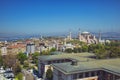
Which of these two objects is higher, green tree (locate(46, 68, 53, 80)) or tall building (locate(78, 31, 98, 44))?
tall building (locate(78, 31, 98, 44))

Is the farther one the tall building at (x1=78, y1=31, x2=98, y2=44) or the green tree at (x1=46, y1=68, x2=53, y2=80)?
the tall building at (x1=78, y1=31, x2=98, y2=44)

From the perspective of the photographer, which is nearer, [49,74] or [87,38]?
[49,74]

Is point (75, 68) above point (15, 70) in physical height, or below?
above

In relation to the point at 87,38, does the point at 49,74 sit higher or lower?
lower

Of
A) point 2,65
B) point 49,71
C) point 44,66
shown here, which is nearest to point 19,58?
point 2,65

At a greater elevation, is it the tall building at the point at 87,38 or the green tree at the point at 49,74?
the tall building at the point at 87,38

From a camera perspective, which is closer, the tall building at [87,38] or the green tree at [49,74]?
the green tree at [49,74]

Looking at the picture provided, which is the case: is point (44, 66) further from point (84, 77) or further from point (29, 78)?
point (84, 77)

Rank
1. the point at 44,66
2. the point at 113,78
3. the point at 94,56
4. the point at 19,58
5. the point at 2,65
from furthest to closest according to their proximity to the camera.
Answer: the point at 19,58 → the point at 2,65 → the point at 94,56 → the point at 44,66 → the point at 113,78

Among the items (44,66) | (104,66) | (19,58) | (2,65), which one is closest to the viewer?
(104,66)

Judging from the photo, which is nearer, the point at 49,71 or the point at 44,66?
the point at 49,71
